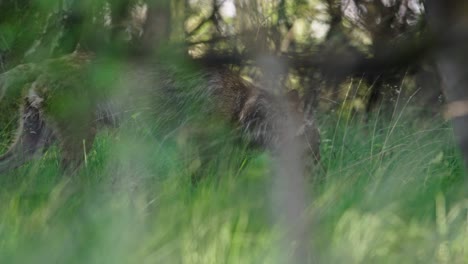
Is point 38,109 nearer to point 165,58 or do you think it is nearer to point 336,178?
point 336,178

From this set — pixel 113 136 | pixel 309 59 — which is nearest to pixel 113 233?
pixel 309 59

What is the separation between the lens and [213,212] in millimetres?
3041

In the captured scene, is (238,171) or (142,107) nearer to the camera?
(238,171)

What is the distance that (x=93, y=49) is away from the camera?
6.97ft

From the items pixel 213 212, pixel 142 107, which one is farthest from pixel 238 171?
pixel 142 107

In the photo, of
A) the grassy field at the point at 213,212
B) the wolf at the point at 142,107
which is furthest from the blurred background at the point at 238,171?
the wolf at the point at 142,107

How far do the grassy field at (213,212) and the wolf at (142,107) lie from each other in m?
0.33

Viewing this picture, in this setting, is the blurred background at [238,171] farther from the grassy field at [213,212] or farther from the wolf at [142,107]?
the wolf at [142,107]

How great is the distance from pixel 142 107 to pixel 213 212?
2221 millimetres

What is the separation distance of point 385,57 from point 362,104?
3.62m

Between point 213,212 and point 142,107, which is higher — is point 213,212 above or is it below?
below

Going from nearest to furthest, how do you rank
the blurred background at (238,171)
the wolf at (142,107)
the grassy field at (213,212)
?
the blurred background at (238,171), the grassy field at (213,212), the wolf at (142,107)

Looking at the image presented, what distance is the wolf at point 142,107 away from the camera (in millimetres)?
4320

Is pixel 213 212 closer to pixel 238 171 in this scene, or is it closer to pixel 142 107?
pixel 238 171
